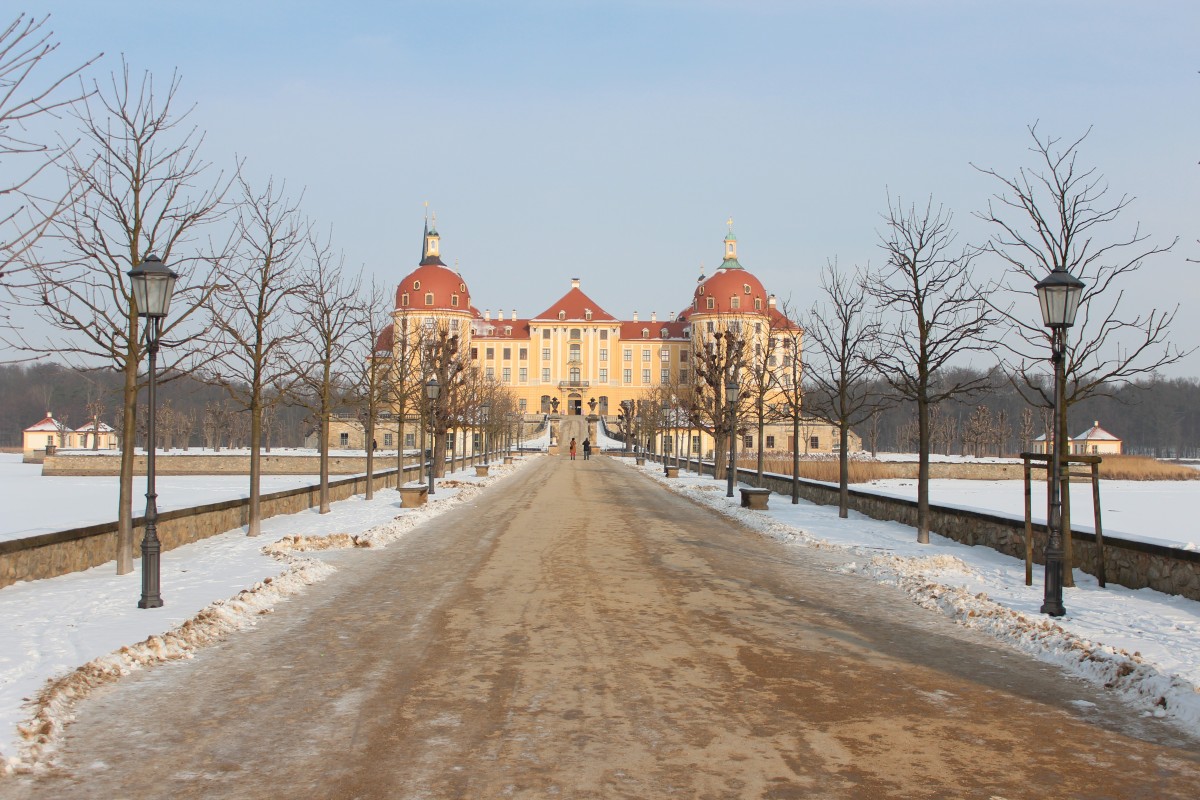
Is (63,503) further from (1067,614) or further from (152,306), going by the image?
(1067,614)

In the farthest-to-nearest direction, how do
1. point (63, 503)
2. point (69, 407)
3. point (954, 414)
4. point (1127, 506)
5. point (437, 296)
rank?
point (954, 414)
point (69, 407)
point (437, 296)
point (1127, 506)
point (63, 503)

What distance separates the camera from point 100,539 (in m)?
13.3

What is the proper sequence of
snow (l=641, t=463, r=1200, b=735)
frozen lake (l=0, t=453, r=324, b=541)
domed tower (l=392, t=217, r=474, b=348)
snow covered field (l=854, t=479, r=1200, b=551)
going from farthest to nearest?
domed tower (l=392, t=217, r=474, b=348) < snow covered field (l=854, t=479, r=1200, b=551) < frozen lake (l=0, t=453, r=324, b=541) < snow (l=641, t=463, r=1200, b=735)

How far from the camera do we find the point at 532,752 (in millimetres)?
5566

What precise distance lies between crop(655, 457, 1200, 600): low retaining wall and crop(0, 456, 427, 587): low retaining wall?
12.9 metres

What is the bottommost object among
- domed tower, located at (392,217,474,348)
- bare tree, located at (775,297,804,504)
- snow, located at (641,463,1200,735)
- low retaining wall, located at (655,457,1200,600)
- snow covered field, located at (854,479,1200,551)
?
snow covered field, located at (854,479,1200,551)

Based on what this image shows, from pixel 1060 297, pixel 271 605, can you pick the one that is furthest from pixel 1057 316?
pixel 271 605

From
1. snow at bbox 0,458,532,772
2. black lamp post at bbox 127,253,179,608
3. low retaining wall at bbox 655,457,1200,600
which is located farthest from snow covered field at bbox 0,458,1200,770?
black lamp post at bbox 127,253,179,608

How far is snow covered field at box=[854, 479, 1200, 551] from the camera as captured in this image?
2031 centimetres

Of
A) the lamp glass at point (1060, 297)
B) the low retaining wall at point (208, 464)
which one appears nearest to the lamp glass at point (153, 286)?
the lamp glass at point (1060, 297)

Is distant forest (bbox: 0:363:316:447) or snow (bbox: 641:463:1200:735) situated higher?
distant forest (bbox: 0:363:316:447)

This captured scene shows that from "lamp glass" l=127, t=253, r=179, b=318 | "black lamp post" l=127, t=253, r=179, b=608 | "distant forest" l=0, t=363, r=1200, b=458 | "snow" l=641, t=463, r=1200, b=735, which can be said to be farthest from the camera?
"distant forest" l=0, t=363, r=1200, b=458

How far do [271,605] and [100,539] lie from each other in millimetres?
4189

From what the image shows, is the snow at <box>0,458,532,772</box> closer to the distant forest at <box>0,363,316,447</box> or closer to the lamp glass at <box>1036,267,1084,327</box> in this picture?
the lamp glass at <box>1036,267,1084,327</box>
